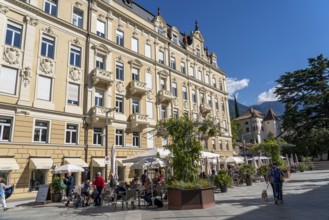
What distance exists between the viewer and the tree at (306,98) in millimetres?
27422

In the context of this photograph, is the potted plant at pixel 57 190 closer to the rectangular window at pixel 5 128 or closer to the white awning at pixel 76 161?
the white awning at pixel 76 161

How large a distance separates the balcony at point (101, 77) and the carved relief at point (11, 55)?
20.8 ft

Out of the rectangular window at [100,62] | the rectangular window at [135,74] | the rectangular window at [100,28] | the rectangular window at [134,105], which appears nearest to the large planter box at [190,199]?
the rectangular window at [134,105]

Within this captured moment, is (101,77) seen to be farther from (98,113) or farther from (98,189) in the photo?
(98,189)

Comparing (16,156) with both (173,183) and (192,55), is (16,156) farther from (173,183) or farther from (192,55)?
(192,55)

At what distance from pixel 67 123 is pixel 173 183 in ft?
42.1

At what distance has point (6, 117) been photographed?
1767cm

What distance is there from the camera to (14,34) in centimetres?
1916

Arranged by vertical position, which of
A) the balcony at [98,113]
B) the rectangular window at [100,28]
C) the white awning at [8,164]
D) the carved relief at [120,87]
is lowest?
the white awning at [8,164]

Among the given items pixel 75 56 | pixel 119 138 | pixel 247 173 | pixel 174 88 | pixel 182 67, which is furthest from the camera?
pixel 182 67

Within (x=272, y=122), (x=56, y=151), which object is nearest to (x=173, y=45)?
(x=56, y=151)

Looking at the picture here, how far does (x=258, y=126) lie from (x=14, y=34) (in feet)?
256

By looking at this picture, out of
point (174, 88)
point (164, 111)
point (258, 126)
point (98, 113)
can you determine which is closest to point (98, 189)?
point (98, 113)

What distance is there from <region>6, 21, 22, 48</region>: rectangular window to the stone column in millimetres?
508
